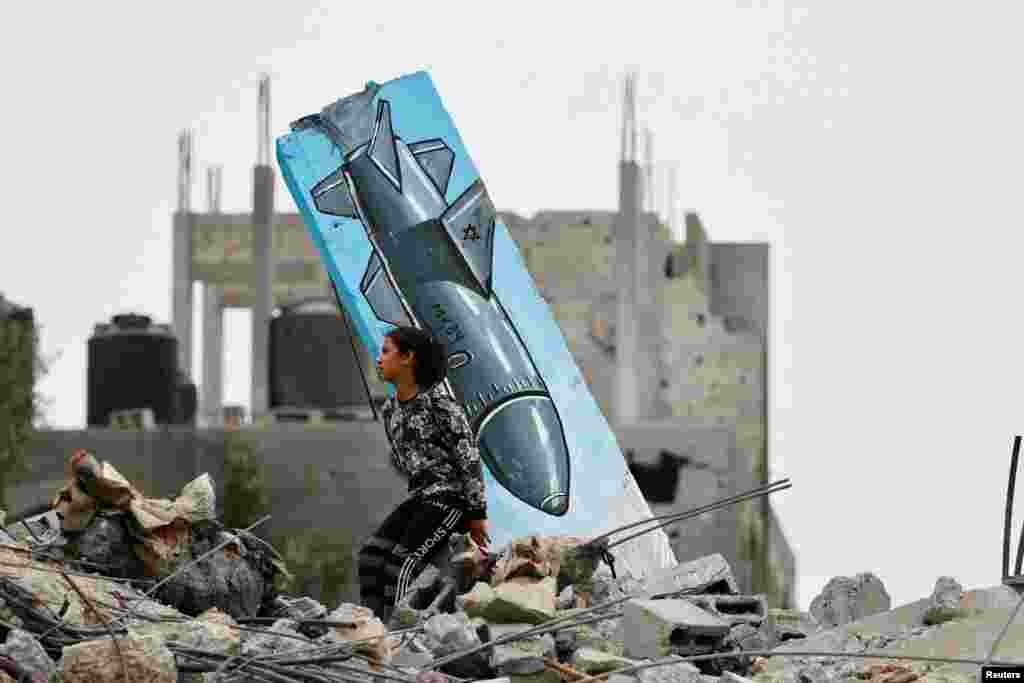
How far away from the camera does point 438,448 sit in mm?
9680

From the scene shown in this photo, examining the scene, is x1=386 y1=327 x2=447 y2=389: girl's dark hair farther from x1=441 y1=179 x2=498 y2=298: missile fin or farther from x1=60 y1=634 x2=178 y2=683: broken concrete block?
x1=441 y1=179 x2=498 y2=298: missile fin

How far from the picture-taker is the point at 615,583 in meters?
9.73

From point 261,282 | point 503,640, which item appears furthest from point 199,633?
point 261,282

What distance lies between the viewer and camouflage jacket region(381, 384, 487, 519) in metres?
9.66

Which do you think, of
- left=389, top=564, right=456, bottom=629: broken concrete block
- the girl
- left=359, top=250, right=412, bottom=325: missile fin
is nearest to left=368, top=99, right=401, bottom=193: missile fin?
left=359, top=250, right=412, bottom=325: missile fin

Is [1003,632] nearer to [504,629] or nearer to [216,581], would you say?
[504,629]

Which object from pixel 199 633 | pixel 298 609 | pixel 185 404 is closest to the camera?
pixel 199 633

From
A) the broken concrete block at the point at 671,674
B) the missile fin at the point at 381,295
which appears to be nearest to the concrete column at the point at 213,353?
the missile fin at the point at 381,295

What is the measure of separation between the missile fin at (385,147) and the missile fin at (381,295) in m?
0.52

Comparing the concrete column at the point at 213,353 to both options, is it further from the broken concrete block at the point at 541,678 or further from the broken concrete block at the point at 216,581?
the broken concrete block at the point at 541,678

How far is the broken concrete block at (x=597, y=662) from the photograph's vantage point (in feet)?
25.2

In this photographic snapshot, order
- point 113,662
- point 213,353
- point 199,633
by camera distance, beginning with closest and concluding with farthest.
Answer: point 113,662, point 199,633, point 213,353

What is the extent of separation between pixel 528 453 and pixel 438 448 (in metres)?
2.87

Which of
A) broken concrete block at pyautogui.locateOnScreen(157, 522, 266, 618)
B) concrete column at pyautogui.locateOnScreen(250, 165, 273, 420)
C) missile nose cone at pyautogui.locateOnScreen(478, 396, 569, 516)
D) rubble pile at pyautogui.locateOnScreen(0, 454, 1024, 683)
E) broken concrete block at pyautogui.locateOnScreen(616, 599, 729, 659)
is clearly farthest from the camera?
concrete column at pyautogui.locateOnScreen(250, 165, 273, 420)
